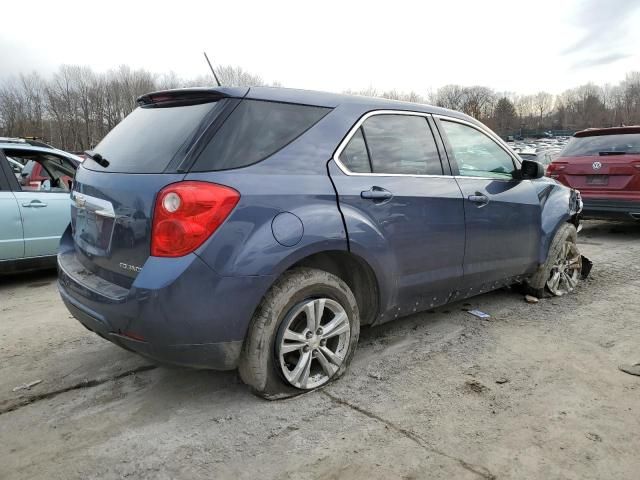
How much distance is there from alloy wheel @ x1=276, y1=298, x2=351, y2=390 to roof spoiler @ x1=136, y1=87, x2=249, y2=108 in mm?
1250

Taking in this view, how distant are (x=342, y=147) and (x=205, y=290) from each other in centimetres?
125

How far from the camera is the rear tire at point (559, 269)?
491cm

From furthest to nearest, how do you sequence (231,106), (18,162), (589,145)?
(589,145) < (18,162) < (231,106)

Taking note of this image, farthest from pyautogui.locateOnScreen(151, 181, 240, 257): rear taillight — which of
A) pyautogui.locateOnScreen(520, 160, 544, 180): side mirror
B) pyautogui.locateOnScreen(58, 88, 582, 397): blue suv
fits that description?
pyautogui.locateOnScreen(520, 160, 544, 180): side mirror

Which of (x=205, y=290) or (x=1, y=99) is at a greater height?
(x=1, y=99)

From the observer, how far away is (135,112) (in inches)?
137

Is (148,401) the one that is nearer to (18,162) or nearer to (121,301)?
(121,301)

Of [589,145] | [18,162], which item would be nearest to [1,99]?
[18,162]

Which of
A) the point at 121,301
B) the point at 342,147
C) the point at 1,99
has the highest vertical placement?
the point at 1,99

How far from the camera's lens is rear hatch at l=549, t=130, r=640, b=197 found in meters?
7.88

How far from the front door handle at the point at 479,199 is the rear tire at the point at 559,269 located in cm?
122

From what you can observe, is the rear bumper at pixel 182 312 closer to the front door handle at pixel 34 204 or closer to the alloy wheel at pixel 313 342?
the alloy wheel at pixel 313 342

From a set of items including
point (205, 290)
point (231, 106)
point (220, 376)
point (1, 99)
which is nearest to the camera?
point (205, 290)

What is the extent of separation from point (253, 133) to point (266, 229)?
1.87ft
